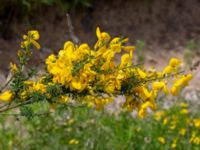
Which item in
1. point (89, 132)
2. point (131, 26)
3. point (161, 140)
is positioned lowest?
point (161, 140)

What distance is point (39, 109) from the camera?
475 cm

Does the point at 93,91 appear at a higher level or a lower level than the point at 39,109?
lower

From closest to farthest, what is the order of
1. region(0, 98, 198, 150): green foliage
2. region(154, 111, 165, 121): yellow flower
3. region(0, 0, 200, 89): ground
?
1. region(0, 98, 198, 150): green foliage
2. region(154, 111, 165, 121): yellow flower
3. region(0, 0, 200, 89): ground

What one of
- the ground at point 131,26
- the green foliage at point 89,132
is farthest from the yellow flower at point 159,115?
the ground at point 131,26

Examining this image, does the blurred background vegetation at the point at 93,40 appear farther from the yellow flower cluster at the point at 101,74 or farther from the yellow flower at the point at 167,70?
the yellow flower at the point at 167,70

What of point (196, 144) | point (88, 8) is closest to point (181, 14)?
point (88, 8)

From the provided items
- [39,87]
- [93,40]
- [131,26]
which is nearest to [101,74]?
[39,87]

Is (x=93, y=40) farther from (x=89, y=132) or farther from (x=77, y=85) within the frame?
(x=77, y=85)

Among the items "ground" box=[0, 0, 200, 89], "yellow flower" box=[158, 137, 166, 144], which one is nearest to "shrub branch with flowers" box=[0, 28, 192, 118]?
"yellow flower" box=[158, 137, 166, 144]

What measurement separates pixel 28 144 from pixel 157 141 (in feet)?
2.77

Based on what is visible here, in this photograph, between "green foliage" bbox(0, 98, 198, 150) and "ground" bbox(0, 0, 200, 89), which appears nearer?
"green foliage" bbox(0, 98, 198, 150)

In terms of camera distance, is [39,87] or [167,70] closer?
[39,87]

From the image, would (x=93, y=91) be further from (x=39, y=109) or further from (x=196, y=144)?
(x=39, y=109)

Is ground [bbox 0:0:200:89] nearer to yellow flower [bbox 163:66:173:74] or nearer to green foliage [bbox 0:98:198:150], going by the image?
green foliage [bbox 0:98:198:150]
